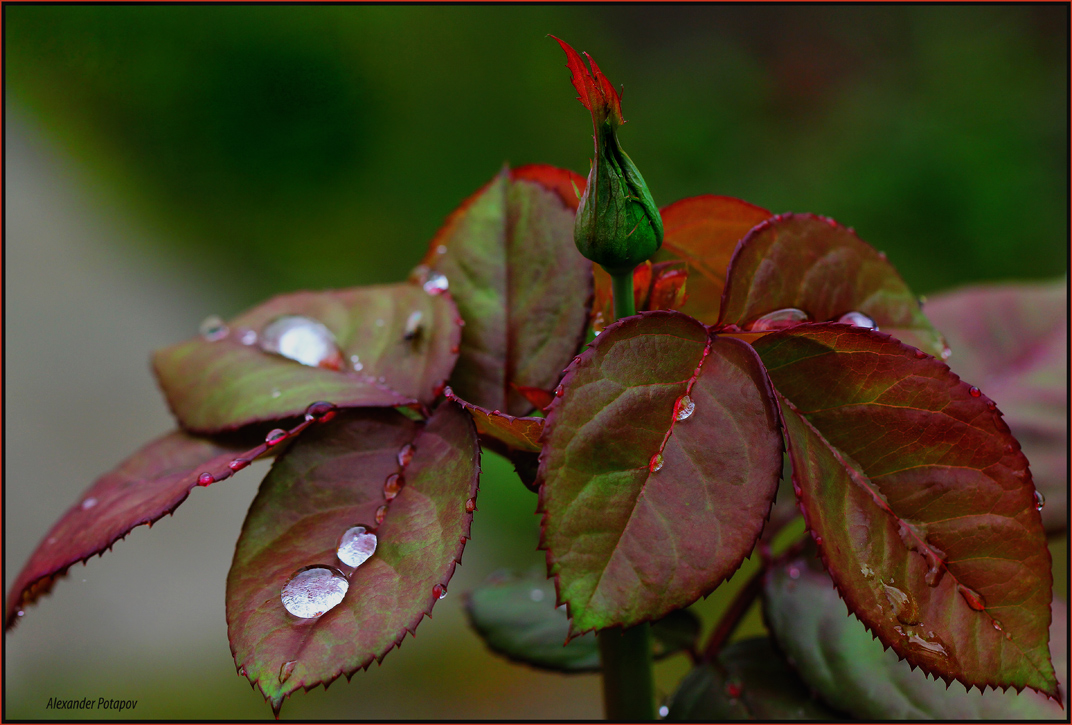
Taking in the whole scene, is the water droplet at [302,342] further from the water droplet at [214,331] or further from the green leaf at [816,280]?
the green leaf at [816,280]

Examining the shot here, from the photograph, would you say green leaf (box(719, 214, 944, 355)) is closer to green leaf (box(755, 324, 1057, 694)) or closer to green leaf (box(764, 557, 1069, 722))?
green leaf (box(755, 324, 1057, 694))

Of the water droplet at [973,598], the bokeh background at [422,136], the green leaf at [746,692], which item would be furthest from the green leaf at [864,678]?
the bokeh background at [422,136]

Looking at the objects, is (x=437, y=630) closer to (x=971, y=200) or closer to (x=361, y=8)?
(x=971, y=200)

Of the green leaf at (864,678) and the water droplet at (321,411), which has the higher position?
the water droplet at (321,411)

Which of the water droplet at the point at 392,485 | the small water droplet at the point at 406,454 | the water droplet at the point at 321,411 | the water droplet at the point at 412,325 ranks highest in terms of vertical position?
the water droplet at the point at 412,325

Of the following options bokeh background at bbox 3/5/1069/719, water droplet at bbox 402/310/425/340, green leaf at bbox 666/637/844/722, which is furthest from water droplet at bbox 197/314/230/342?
bokeh background at bbox 3/5/1069/719
